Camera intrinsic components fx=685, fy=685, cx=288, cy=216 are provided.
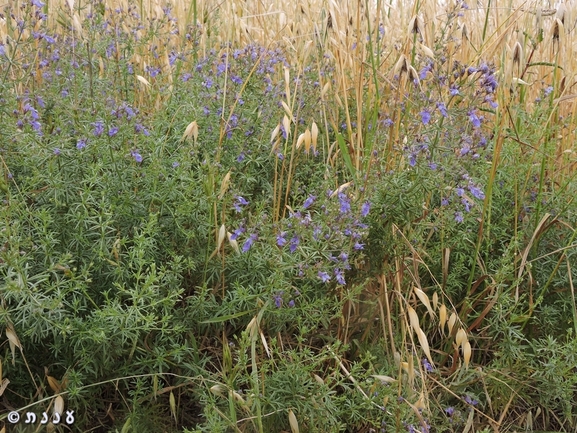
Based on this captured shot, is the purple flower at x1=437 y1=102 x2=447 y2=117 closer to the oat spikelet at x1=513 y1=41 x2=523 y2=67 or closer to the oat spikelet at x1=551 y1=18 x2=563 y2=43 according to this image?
the oat spikelet at x1=513 y1=41 x2=523 y2=67

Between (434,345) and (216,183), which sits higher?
(216,183)

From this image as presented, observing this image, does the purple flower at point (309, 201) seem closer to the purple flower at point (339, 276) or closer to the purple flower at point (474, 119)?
the purple flower at point (339, 276)

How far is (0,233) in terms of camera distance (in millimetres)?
1672

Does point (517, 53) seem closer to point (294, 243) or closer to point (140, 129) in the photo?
point (294, 243)

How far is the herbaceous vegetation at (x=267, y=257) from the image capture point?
1853 millimetres

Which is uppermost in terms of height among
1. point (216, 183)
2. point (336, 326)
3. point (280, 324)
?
point (216, 183)

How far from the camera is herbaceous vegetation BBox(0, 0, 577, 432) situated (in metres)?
1.85

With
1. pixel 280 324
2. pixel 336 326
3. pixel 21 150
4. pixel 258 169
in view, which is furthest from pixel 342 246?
pixel 21 150

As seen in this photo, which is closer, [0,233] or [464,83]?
[0,233]

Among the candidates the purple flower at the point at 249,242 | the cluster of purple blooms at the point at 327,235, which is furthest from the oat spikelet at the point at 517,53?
the purple flower at the point at 249,242

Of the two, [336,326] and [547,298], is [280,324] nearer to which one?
[336,326]

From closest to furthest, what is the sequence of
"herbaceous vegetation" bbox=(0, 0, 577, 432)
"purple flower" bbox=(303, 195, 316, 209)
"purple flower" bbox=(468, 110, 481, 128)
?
"herbaceous vegetation" bbox=(0, 0, 577, 432) → "purple flower" bbox=(303, 195, 316, 209) → "purple flower" bbox=(468, 110, 481, 128)

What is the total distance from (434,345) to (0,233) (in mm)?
1549

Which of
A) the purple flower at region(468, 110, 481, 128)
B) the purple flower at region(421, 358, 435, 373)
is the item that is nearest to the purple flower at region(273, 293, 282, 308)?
the purple flower at region(421, 358, 435, 373)
